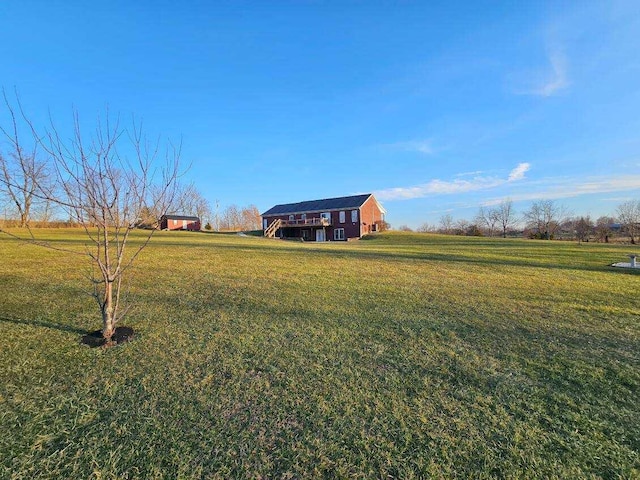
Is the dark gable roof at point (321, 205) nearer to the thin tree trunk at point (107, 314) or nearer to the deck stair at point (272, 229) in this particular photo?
the deck stair at point (272, 229)

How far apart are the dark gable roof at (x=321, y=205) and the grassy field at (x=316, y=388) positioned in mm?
30076

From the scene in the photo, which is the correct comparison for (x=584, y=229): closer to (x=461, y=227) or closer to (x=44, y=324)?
(x=461, y=227)

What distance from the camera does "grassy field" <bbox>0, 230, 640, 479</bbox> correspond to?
220 centimetres

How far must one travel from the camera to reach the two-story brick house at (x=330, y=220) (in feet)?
116

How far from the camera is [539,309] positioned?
5949 mm

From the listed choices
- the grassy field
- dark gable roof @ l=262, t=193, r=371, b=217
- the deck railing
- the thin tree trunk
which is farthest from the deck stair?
the thin tree trunk

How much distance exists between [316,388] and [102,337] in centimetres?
309

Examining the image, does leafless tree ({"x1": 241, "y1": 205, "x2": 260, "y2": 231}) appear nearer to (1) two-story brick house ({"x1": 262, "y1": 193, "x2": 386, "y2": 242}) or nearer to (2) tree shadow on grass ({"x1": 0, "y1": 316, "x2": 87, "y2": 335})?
(1) two-story brick house ({"x1": 262, "y1": 193, "x2": 386, "y2": 242})

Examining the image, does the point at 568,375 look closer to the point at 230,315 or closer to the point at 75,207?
the point at 230,315

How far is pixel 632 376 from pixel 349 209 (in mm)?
32202

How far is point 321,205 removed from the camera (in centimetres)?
3875

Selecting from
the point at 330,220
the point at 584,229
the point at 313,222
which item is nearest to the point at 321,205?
the point at 330,220

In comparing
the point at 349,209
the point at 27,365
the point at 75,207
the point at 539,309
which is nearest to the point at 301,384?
the point at 27,365

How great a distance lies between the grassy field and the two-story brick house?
29107 mm
